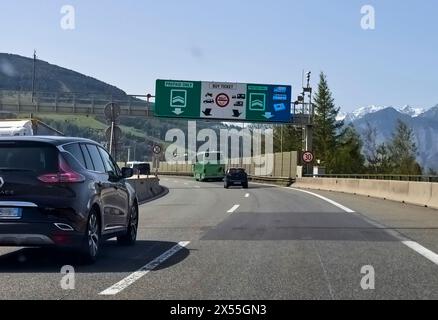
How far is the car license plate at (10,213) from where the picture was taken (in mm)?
8609

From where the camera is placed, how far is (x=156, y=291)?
286 inches

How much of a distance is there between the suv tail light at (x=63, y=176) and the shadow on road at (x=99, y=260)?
3.88 feet

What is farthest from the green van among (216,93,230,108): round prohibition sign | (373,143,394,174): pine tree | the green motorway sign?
(373,143,394,174): pine tree

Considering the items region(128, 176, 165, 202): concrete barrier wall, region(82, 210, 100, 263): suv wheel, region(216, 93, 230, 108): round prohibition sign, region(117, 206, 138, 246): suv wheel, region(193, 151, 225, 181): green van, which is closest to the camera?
region(82, 210, 100, 263): suv wheel

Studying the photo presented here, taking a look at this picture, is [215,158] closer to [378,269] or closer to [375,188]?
[375,188]

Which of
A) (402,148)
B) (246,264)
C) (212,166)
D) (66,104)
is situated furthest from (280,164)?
(246,264)

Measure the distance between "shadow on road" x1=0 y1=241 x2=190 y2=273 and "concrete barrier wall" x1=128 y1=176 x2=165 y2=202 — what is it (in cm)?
1502

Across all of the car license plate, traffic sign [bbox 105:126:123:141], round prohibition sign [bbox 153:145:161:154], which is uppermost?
traffic sign [bbox 105:126:123:141]

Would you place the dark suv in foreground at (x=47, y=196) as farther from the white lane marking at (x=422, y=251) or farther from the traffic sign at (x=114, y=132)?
the traffic sign at (x=114, y=132)

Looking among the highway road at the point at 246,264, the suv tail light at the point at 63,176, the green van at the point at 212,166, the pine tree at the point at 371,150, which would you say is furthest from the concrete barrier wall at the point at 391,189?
the pine tree at the point at 371,150

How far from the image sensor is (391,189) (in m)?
27.1

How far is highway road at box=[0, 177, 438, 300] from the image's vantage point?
727 centimetres

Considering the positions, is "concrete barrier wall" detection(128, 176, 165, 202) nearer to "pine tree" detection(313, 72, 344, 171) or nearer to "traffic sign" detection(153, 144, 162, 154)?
"traffic sign" detection(153, 144, 162, 154)
